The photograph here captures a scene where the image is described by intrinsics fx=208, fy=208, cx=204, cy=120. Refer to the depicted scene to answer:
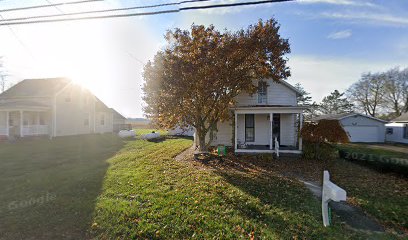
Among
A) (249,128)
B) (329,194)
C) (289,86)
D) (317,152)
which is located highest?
(289,86)

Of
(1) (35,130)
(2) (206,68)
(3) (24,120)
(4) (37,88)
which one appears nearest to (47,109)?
(3) (24,120)

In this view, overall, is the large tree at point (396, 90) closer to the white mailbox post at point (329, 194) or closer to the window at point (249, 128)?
the window at point (249, 128)

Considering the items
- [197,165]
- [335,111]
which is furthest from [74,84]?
[335,111]

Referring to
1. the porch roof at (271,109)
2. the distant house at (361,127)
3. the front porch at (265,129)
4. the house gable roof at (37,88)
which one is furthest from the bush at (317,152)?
the house gable roof at (37,88)

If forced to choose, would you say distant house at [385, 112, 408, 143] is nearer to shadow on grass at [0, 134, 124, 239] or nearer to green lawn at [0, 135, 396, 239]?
green lawn at [0, 135, 396, 239]

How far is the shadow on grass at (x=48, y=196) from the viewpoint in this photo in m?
4.71

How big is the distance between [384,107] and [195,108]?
148 ft

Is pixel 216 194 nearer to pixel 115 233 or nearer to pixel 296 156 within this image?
pixel 115 233

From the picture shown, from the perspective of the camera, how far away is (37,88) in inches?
912

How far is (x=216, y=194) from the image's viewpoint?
5941 mm

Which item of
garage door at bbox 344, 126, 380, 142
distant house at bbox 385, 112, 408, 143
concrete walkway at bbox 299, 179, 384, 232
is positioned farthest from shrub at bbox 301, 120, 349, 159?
distant house at bbox 385, 112, 408, 143

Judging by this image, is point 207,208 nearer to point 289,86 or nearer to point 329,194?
point 329,194

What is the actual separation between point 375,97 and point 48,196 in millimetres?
51130

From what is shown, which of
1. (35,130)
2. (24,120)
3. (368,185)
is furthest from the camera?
(24,120)
